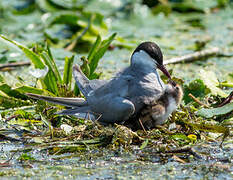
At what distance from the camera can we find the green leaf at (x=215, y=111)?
191 inches

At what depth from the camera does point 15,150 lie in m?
4.50

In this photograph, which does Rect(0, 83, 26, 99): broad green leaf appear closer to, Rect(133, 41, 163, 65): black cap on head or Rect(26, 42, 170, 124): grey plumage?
Rect(26, 42, 170, 124): grey plumage

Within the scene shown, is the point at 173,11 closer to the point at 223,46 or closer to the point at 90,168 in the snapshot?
the point at 223,46

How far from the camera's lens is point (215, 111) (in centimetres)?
489

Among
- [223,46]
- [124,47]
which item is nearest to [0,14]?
[124,47]

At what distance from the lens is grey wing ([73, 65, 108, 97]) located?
5.16 meters

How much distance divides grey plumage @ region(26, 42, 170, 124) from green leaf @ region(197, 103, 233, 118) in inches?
18.2

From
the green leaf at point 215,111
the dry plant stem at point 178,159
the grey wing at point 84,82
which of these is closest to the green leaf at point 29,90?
the grey wing at point 84,82

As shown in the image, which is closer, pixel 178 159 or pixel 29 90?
pixel 178 159

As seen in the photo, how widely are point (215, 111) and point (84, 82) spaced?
139 cm

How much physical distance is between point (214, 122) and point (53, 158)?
1.70 m

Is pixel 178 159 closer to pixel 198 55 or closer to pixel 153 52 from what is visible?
pixel 153 52

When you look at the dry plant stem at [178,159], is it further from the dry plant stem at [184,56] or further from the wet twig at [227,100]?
the dry plant stem at [184,56]

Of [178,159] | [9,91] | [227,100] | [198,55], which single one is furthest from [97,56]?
[198,55]
